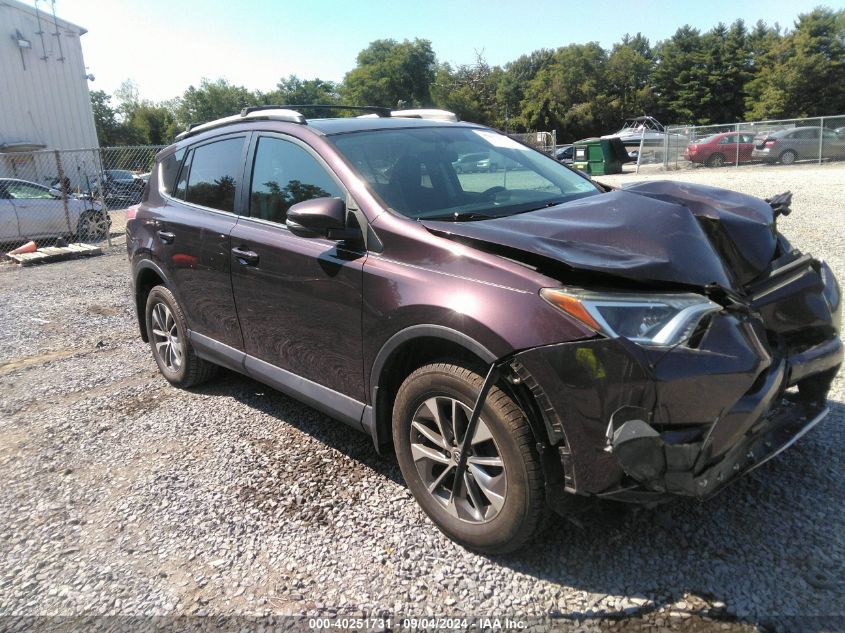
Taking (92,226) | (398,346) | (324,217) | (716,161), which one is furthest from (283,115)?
(716,161)

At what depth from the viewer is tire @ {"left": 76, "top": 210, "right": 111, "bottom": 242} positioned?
1471 cm

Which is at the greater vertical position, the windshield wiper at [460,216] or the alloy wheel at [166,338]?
the windshield wiper at [460,216]

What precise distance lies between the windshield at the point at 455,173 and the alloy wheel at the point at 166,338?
2.22m

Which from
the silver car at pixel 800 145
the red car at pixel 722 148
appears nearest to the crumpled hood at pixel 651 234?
the silver car at pixel 800 145

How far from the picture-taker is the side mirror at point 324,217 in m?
2.89

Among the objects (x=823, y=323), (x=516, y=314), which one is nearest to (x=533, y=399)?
(x=516, y=314)

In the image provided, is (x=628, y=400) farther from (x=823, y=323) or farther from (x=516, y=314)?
(x=823, y=323)

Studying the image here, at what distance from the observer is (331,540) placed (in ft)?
9.44

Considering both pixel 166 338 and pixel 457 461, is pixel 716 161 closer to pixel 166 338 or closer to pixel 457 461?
pixel 166 338

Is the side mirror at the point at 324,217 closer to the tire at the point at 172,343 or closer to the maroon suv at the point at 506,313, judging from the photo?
the maroon suv at the point at 506,313

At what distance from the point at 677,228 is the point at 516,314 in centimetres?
84

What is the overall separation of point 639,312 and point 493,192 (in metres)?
1.47

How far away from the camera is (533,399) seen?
239 cm

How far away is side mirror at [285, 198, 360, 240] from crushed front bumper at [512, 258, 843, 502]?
1.15 metres
